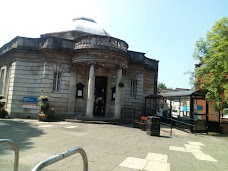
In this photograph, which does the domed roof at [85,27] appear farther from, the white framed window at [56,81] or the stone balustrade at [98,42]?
the white framed window at [56,81]

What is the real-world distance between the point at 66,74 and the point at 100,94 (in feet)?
12.7

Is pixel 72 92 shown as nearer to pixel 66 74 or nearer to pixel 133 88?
pixel 66 74

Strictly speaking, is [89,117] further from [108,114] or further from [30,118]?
[30,118]

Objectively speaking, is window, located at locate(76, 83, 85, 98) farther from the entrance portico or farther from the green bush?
the green bush

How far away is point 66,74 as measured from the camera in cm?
1778

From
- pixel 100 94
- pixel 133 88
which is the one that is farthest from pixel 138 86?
pixel 100 94

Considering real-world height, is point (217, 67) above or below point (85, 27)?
below

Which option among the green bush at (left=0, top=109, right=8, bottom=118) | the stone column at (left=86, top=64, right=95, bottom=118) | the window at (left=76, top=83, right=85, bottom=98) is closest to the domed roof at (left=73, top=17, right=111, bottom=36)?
the window at (left=76, top=83, right=85, bottom=98)

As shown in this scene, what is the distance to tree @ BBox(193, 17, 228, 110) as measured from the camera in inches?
523

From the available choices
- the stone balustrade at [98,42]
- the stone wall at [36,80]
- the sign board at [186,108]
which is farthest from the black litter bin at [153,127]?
the stone wall at [36,80]

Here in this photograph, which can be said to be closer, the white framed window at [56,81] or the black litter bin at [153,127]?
the black litter bin at [153,127]

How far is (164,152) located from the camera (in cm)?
746

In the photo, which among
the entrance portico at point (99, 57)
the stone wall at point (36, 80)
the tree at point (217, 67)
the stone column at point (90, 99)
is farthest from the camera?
the stone wall at point (36, 80)

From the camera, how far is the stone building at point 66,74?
16.6m
